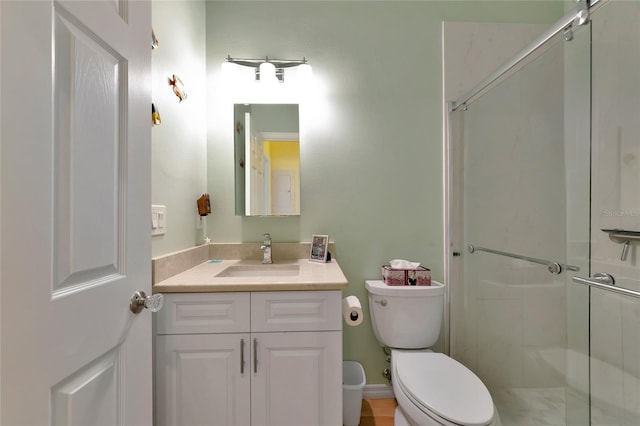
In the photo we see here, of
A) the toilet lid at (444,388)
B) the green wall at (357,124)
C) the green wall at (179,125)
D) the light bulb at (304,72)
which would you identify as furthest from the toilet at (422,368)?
the light bulb at (304,72)

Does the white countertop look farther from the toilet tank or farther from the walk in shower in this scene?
the walk in shower

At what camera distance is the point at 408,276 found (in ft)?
5.05

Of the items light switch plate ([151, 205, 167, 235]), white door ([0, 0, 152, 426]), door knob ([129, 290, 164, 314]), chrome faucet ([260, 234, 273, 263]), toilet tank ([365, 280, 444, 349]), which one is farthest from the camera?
chrome faucet ([260, 234, 273, 263])

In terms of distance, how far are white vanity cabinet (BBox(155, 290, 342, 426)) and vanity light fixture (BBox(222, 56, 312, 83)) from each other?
1.25 metres

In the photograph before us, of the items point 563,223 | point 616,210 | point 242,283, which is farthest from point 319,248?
point 616,210

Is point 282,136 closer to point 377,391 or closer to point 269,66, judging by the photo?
point 269,66

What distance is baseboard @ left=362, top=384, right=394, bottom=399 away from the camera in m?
1.67

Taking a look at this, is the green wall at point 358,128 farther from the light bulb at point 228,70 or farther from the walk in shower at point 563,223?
the walk in shower at point 563,223

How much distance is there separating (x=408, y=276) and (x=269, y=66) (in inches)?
56.8

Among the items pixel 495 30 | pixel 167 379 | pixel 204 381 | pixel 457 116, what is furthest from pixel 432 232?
pixel 167 379

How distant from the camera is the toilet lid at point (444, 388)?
0.98m

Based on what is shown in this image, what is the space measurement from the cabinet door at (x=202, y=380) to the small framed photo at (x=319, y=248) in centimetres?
64

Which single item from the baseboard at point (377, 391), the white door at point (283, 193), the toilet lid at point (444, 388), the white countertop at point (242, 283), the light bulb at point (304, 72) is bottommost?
the baseboard at point (377, 391)

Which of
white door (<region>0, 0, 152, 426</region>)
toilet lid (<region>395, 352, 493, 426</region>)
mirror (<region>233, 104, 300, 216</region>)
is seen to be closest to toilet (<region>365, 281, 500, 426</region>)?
toilet lid (<region>395, 352, 493, 426</region>)
